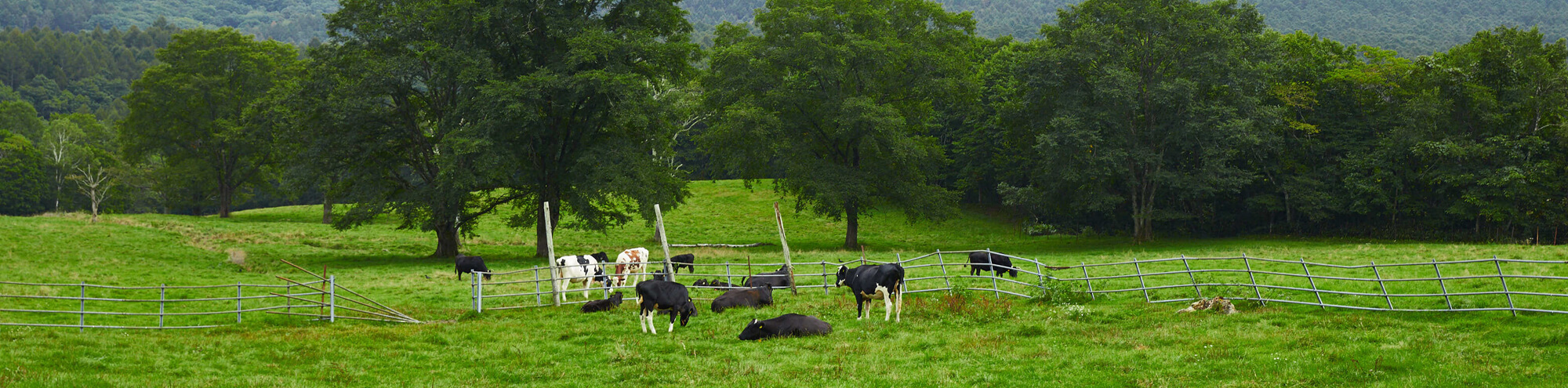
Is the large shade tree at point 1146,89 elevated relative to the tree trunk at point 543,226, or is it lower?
elevated

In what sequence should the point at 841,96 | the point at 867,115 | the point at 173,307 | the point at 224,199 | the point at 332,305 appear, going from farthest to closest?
the point at 224,199
the point at 841,96
the point at 867,115
the point at 173,307
the point at 332,305

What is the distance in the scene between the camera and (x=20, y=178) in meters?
78.8

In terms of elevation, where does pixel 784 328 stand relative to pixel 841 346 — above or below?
above

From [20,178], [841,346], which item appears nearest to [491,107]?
[841,346]

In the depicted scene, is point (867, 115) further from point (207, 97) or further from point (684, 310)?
point (207, 97)

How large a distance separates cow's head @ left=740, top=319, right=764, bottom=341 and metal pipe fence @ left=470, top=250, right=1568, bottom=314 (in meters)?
5.26

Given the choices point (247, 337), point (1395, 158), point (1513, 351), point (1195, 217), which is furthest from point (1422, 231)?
point (247, 337)

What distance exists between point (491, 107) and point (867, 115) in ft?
49.6

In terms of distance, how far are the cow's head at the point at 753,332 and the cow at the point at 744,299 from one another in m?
3.42

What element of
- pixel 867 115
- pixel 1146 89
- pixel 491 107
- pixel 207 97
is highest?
pixel 207 97

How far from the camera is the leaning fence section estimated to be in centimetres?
1712

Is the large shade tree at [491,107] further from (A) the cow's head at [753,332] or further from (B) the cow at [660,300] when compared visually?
(A) the cow's head at [753,332]

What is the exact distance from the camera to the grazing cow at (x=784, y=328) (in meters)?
15.0

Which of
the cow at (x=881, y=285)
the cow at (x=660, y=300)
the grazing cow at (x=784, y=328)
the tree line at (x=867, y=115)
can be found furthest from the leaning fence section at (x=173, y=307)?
the tree line at (x=867, y=115)
